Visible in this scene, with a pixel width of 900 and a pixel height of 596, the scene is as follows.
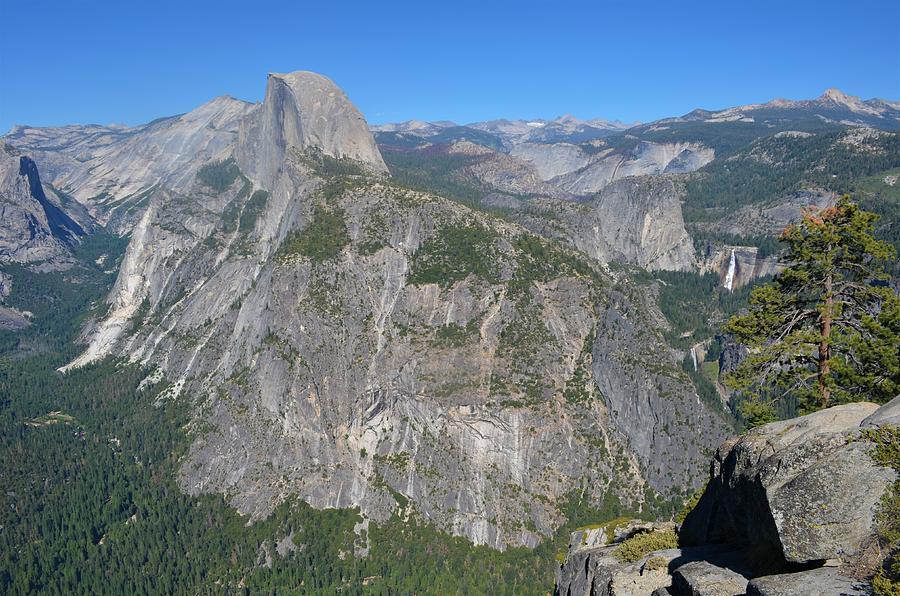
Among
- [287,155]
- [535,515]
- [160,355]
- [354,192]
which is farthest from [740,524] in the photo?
[287,155]

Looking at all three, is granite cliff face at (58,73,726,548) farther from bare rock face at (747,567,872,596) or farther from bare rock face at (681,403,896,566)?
bare rock face at (747,567,872,596)

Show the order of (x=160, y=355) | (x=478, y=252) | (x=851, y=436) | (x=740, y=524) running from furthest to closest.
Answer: (x=160, y=355) < (x=478, y=252) < (x=740, y=524) < (x=851, y=436)

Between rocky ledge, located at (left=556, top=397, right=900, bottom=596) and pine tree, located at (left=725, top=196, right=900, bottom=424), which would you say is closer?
rocky ledge, located at (left=556, top=397, right=900, bottom=596)

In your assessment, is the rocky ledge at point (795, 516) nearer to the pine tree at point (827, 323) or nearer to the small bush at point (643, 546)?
the small bush at point (643, 546)

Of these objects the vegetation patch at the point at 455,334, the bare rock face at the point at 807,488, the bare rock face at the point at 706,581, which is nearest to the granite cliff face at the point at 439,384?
the vegetation patch at the point at 455,334

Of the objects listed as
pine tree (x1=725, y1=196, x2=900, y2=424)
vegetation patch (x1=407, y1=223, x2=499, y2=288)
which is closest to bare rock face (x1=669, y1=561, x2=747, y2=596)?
pine tree (x1=725, y1=196, x2=900, y2=424)

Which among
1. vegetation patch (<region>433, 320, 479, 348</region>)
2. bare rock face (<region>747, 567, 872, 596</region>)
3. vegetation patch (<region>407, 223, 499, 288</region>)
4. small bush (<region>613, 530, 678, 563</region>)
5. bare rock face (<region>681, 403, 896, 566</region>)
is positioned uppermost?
vegetation patch (<region>407, 223, 499, 288</region>)

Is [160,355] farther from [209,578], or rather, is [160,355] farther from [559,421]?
[559,421]

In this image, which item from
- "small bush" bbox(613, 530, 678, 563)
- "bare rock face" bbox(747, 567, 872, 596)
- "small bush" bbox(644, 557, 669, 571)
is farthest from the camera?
"small bush" bbox(613, 530, 678, 563)
